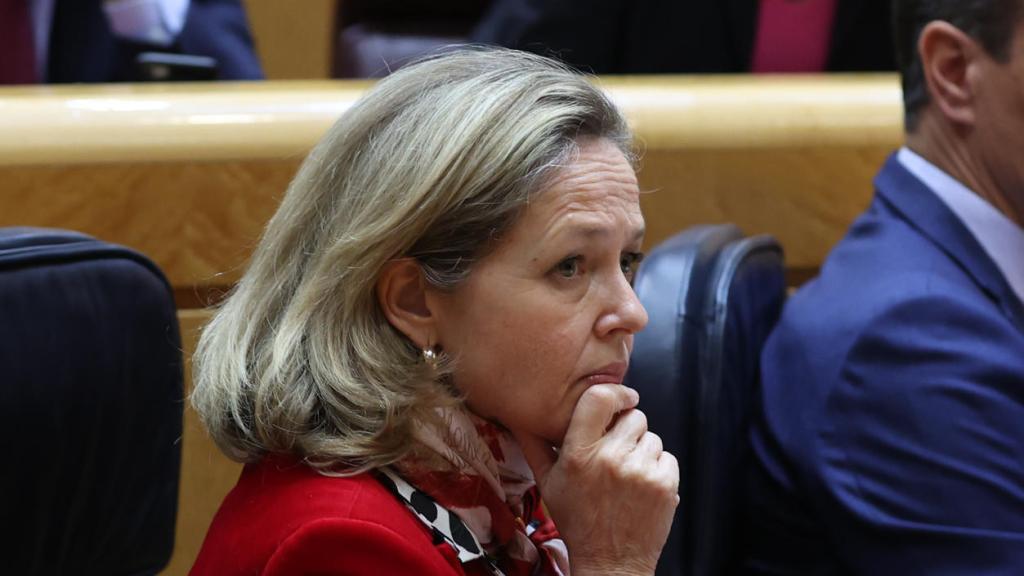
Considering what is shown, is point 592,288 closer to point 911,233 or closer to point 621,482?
point 621,482

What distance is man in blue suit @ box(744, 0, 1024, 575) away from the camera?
47.3 inches

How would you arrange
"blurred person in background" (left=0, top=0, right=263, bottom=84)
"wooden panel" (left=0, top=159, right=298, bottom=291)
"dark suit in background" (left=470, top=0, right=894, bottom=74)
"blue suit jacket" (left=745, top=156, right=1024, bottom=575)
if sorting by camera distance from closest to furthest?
"blue suit jacket" (left=745, top=156, right=1024, bottom=575), "wooden panel" (left=0, top=159, right=298, bottom=291), "blurred person in background" (left=0, top=0, right=263, bottom=84), "dark suit in background" (left=470, top=0, right=894, bottom=74)

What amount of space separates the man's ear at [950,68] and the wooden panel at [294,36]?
1463mm

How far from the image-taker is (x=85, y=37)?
1.81m

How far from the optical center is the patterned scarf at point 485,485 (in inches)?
35.8

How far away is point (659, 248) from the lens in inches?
52.4

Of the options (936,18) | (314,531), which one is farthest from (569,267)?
(936,18)

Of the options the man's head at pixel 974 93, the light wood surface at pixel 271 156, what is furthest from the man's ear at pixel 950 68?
the light wood surface at pixel 271 156

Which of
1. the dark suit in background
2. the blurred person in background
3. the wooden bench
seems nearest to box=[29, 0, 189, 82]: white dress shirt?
the blurred person in background

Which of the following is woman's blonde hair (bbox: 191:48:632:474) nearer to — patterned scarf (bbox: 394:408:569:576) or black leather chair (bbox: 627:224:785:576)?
patterned scarf (bbox: 394:408:569:576)

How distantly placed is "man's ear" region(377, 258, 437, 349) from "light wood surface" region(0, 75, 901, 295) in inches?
16.6

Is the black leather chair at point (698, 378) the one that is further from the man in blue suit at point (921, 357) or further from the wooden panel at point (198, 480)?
the wooden panel at point (198, 480)

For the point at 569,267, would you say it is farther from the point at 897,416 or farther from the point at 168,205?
the point at 168,205

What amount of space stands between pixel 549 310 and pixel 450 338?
0.07 m
